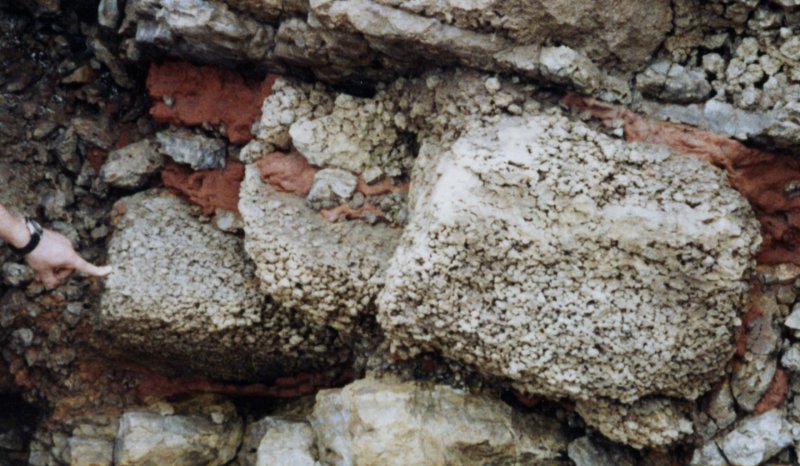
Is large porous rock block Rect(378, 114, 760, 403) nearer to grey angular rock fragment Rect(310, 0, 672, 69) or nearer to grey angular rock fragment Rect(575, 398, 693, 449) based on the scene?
grey angular rock fragment Rect(575, 398, 693, 449)

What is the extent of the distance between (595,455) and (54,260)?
6.27 feet

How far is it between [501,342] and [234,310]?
993 millimetres

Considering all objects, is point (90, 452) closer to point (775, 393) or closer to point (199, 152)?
point (199, 152)

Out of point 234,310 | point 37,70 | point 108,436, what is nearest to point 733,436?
point 234,310

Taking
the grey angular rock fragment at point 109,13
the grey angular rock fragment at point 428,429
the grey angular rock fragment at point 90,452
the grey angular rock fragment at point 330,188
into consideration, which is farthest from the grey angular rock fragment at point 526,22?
the grey angular rock fragment at point 90,452

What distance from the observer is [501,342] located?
2770 mm

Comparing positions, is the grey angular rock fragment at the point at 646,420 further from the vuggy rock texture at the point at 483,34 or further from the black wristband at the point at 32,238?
the black wristband at the point at 32,238

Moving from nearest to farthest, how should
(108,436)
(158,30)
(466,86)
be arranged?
(466,86)
(158,30)
(108,436)

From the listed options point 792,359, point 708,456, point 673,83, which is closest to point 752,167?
point 673,83

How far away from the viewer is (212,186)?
3.44 metres

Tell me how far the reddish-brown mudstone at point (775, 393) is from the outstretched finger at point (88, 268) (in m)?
2.14

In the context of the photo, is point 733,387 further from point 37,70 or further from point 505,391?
point 37,70

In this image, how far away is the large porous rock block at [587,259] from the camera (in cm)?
270

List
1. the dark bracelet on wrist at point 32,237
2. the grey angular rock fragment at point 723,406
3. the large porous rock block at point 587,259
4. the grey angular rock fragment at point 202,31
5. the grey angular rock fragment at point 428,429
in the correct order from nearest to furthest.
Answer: the large porous rock block at point 587,259
the grey angular rock fragment at point 723,406
the grey angular rock fragment at point 428,429
the grey angular rock fragment at point 202,31
the dark bracelet on wrist at point 32,237
